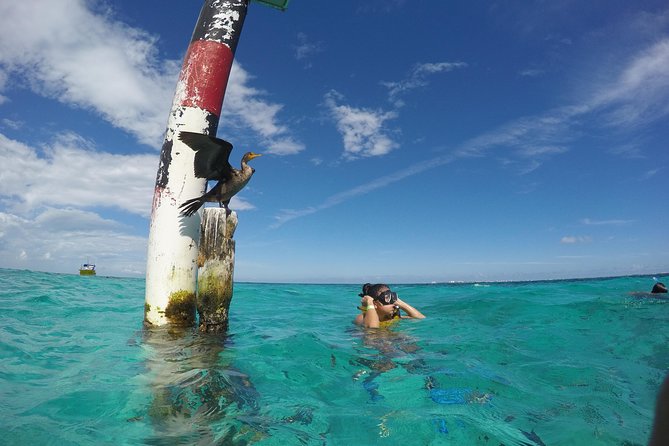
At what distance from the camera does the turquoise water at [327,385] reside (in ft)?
9.26

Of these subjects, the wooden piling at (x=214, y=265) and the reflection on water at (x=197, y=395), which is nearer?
the reflection on water at (x=197, y=395)

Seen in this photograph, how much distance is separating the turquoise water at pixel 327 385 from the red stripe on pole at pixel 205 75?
3762 mm

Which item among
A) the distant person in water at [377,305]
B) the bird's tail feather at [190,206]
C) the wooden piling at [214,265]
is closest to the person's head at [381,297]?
the distant person in water at [377,305]

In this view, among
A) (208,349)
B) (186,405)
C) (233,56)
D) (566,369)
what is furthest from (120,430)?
(233,56)

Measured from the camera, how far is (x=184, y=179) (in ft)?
18.7

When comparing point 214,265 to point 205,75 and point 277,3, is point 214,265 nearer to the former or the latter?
point 205,75

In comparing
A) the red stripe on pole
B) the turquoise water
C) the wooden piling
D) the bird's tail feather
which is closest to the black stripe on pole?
the red stripe on pole

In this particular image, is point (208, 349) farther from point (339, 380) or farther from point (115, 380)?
point (339, 380)

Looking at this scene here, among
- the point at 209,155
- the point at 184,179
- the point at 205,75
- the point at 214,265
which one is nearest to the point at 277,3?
the point at 205,75

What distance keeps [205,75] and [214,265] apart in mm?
3158

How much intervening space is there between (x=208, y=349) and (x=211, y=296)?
93 cm

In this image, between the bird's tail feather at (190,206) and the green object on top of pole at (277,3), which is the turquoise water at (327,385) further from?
the green object on top of pole at (277,3)

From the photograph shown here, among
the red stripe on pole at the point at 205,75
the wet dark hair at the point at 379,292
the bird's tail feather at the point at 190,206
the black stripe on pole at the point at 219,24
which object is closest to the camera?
the bird's tail feather at the point at 190,206

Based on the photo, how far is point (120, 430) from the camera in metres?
2.80
